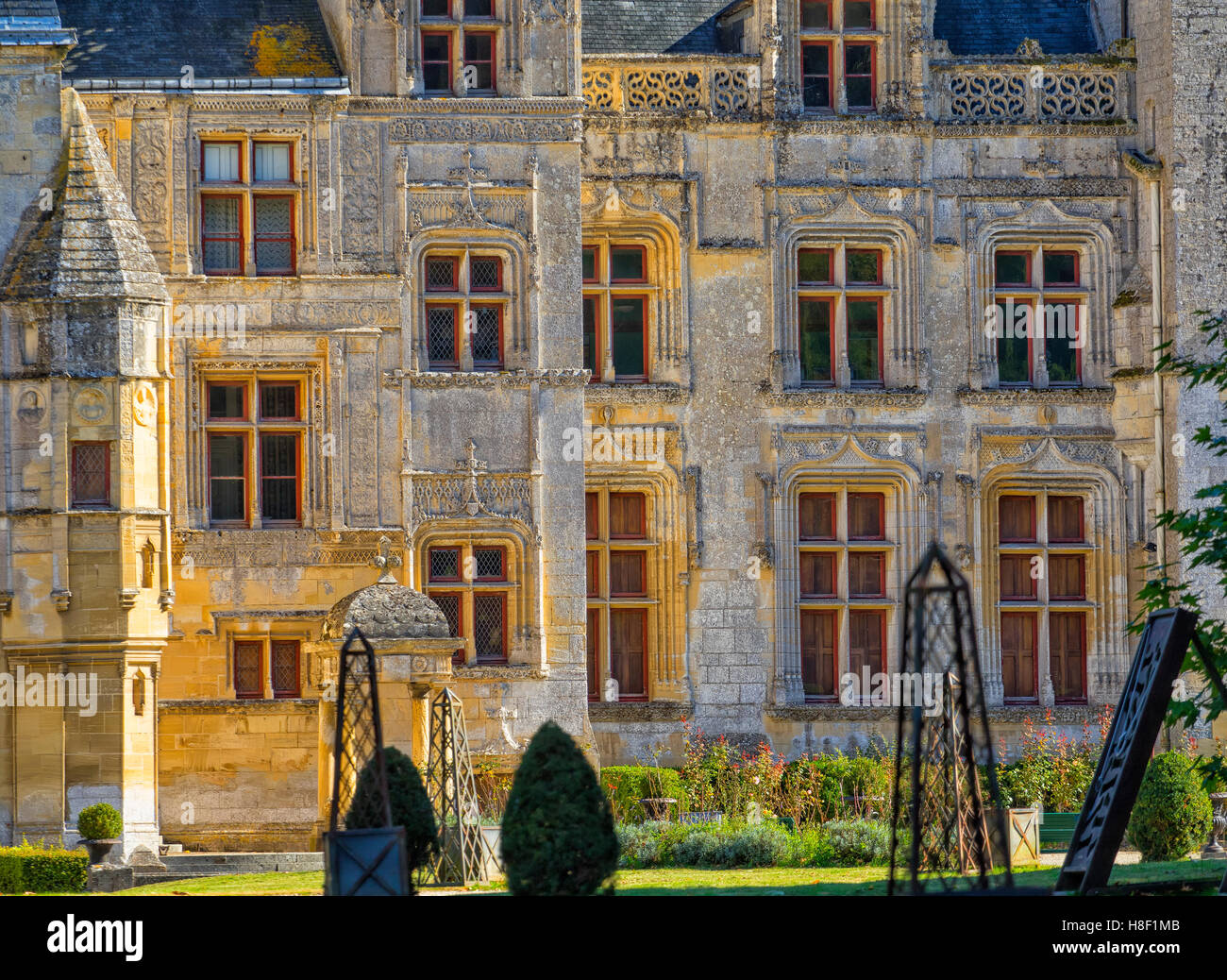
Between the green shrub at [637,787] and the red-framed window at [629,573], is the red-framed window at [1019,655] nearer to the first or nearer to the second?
the red-framed window at [629,573]

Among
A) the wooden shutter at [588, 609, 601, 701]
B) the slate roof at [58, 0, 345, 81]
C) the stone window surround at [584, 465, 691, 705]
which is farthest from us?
the wooden shutter at [588, 609, 601, 701]

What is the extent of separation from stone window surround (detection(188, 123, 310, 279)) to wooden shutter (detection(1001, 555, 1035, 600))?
948cm

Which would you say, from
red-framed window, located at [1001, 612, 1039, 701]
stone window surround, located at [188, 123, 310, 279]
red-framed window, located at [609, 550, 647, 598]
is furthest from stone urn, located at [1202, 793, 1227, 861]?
stone window surround, located at [188, 123, 310, 279]

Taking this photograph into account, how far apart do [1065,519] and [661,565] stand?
17.1 ft

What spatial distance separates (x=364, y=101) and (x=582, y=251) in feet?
10.9

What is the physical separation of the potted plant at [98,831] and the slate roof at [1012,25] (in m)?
14.4

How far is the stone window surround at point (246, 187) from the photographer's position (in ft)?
87.4

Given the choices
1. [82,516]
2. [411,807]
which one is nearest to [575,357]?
[82,516]

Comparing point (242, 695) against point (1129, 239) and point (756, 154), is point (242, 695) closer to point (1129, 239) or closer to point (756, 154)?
point (756, 154)

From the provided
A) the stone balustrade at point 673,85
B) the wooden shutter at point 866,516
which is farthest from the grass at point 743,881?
the stone balustrade at point 673,85

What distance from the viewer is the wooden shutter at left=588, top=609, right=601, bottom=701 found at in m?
28.1

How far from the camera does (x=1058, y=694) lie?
28.9m

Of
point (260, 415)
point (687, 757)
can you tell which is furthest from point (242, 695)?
point (687, 757)

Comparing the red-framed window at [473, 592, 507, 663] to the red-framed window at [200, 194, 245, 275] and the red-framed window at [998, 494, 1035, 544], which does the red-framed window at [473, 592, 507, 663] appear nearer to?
the red-framed window at [200, 194, 245, 275]
